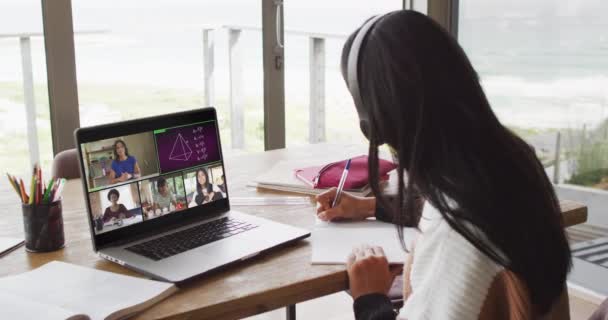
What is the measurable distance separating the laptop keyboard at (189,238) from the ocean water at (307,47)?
1.32 m

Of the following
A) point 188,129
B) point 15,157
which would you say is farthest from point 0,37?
point 188,129

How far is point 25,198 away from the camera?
1257mm

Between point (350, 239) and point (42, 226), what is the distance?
611 millimetres

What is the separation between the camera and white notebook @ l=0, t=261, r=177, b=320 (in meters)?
0.94

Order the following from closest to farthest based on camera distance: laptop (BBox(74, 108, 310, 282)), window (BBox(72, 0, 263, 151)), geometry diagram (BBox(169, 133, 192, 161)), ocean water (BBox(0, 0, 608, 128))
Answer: laptop (BBox(74, 108, 310, 282))
geometry diagram (BBox(169, 133, 192, 161))
ocean water (BBox(0, 0, 608, 128))
window (BBox(72, 0, 263, 151))

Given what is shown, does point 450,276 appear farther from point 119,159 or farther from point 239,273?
point 119,159

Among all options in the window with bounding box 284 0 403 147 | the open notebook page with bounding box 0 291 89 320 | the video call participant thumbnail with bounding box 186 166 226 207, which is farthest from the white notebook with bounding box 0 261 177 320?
the window with bounding box 284 0 403 147

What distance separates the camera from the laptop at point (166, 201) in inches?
47.6

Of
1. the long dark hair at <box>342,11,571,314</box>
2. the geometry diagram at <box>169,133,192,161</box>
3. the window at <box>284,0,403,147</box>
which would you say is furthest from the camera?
the window at <box>284,0,403,147</box>

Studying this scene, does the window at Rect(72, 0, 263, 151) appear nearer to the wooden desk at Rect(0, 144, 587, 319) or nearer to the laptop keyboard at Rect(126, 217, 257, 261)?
the wooden desk at Rect(0, 144, 587, 319)

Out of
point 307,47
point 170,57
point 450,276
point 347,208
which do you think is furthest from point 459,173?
point 170,57

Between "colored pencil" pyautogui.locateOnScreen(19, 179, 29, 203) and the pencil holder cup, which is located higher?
"colored pencil" pyautogui.locateOnScreen(19, 179, 29, 203)

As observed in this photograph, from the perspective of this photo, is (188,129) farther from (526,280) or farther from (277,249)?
(526,280)

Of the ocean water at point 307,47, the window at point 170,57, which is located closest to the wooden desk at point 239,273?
the ocean water at point 307,47
